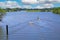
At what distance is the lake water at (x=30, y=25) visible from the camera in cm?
631

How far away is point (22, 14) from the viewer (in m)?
6.27

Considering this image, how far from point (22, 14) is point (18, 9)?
0.47 feet

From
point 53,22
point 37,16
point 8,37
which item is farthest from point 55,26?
point 8,37

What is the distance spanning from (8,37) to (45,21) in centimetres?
86

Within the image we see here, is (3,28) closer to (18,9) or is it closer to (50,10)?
(18,9)

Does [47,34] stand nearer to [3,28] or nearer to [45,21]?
[45,21]

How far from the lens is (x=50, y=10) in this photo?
21.0ft

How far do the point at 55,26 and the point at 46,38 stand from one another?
1.31 ft

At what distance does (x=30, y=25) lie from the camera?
652 centimetres

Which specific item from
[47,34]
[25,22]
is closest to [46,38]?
[47,34]

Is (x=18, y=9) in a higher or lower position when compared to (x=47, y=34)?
higher

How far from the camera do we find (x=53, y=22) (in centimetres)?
652

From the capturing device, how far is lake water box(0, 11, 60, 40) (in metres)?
6.31

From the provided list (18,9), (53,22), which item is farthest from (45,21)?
(18,9)
